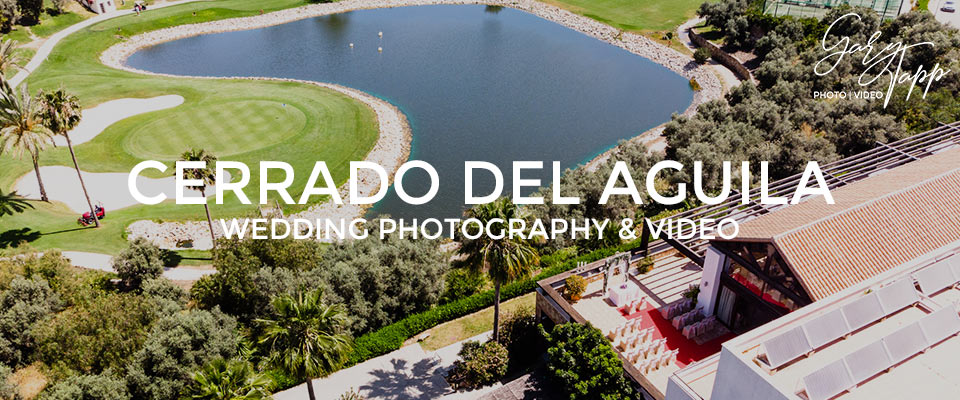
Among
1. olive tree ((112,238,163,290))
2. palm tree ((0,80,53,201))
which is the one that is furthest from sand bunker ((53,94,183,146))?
olive tree ((112,238,163,290))

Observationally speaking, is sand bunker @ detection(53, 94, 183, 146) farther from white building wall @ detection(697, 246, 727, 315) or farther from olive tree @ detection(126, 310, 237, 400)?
white building wall @ detection(697, 246, 727, 315)

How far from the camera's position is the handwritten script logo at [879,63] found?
174 ft

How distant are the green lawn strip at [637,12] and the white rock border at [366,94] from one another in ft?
7.51

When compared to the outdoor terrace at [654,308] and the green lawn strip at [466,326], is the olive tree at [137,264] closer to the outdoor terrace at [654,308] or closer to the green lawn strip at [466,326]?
the green lawn strip at [466,326]

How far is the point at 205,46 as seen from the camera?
291 feet

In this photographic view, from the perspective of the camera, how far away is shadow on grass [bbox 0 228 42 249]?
4212cm

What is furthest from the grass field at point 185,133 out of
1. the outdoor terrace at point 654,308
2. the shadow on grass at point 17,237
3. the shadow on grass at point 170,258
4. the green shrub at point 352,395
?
the outdoor terrace at point 654,308

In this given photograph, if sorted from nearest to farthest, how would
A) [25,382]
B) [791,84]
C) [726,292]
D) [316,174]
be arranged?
[726,292], [25,382], [316,174], [791,84]

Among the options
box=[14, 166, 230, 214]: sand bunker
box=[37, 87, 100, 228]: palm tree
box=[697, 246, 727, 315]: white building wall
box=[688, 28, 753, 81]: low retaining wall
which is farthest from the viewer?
box=[688, 28, 753, 81]: low retaining wall

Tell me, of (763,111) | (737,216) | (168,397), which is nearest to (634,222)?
(737,216)

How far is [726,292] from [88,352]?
97.5ft

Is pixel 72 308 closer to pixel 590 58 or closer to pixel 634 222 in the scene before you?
pixel 634 222

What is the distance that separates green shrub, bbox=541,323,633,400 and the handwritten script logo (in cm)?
4305

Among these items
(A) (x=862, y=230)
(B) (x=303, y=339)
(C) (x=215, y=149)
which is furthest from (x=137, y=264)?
(A) (x=862, y=230)
